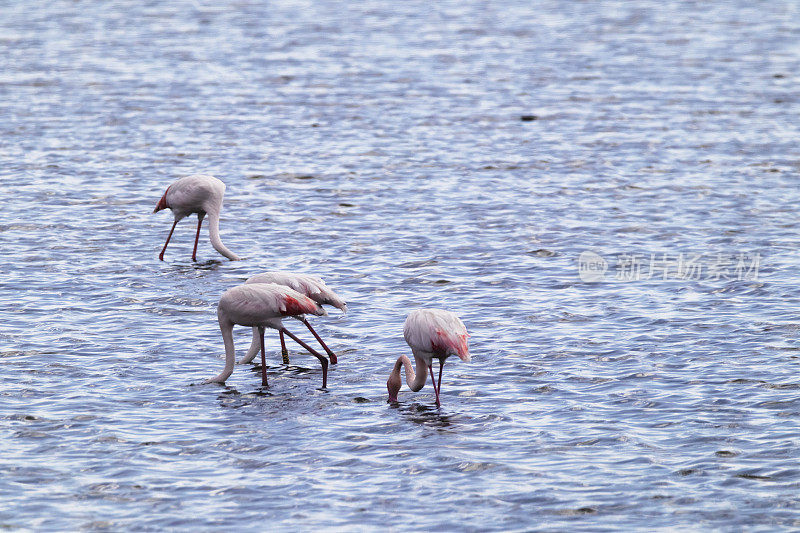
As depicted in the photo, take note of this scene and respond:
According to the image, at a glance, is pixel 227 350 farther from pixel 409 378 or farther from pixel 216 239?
pixel 216 239

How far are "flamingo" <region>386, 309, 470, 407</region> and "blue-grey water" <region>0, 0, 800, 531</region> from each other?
0.88 ft

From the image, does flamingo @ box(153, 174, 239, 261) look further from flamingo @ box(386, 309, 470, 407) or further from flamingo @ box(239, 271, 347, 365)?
flamingo @ box(386, 309, 470, 407)

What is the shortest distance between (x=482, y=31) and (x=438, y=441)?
30.8m

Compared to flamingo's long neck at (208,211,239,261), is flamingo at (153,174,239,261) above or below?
above

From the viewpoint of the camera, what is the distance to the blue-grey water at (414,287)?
31.7 ft

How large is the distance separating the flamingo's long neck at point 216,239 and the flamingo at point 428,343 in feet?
17.5

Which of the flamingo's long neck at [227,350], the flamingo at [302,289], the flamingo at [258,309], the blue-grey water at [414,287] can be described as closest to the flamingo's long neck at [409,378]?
the blue-grey water at [414,287]

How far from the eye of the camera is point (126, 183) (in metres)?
21.0

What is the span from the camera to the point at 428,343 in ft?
36.5

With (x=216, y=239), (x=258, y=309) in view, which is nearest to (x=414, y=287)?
(x=216, y=239)

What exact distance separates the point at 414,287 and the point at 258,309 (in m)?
3.76

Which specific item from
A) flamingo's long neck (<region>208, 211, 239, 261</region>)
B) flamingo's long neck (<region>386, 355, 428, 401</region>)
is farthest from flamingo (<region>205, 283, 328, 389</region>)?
flamingo's long neck (<region>208, 211, 239, 261</region>)

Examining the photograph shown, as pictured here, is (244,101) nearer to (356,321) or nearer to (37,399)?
(356,321)

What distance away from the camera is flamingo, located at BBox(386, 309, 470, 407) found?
36.2 feet
